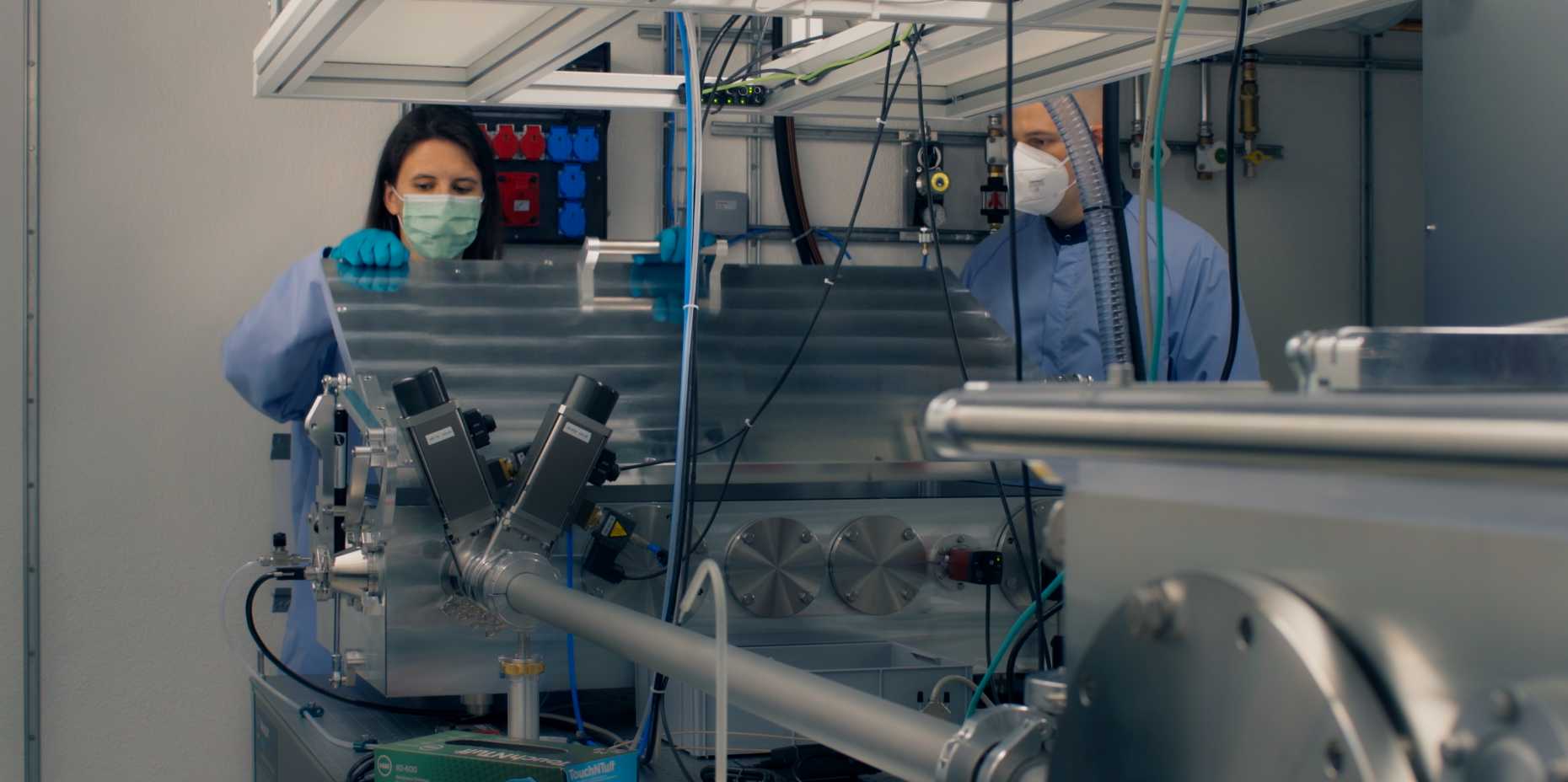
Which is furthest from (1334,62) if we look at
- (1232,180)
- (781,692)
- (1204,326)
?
(781,692)

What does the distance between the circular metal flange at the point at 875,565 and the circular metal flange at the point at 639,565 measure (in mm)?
175

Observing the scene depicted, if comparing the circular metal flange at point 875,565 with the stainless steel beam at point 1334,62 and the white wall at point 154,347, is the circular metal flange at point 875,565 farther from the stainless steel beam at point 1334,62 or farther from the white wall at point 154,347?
the stainless steel beam at point 1334,62

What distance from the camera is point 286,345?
88.8 inches

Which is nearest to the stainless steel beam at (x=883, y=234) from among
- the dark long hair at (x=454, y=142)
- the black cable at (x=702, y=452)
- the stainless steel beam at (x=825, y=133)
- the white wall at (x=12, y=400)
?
the stainless steel beam at (x=825, y=133)

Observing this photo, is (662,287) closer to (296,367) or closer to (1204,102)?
(296,367)

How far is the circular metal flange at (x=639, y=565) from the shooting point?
1.39m

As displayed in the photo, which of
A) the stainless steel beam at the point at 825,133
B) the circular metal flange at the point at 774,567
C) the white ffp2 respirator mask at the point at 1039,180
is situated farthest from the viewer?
the stainless steel beam at the point at 825,133

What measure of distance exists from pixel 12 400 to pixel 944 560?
2035 mm

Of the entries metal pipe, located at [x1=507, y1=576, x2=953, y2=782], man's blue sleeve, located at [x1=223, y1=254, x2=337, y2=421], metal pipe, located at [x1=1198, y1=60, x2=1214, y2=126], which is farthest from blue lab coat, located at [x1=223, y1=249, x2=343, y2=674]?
metal pipe, located at [x1=1198, y1=60, x2=1214, y2=126]

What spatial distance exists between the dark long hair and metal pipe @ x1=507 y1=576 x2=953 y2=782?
145 centimetres

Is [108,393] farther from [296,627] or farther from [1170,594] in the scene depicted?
[1170,594]

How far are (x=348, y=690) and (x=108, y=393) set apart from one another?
1442mm

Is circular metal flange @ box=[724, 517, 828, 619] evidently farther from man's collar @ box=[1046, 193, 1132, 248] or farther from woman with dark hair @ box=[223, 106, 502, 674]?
man's collar @ box=[1046, 193, 1132, 248]

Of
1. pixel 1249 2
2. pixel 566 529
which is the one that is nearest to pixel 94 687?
pixel 566 529
